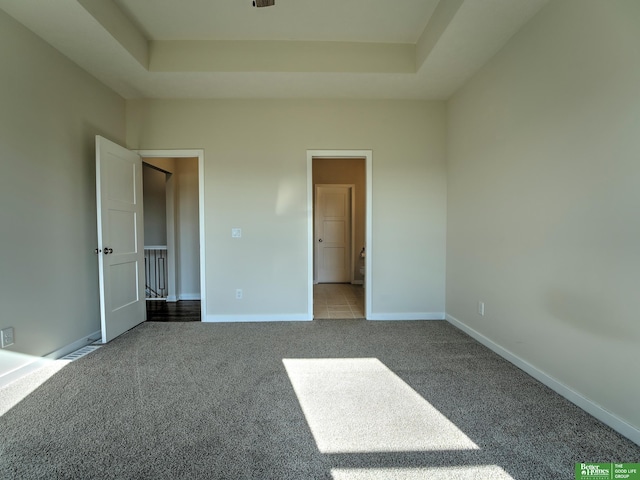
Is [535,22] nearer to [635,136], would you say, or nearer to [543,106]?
[543,106]

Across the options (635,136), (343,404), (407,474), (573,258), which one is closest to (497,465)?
(407,474)

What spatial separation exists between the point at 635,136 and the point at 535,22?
1185 mm

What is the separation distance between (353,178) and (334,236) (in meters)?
1.29

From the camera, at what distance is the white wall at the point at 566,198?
1.48m

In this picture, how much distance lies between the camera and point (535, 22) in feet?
6.61

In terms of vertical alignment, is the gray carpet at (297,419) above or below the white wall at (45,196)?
below

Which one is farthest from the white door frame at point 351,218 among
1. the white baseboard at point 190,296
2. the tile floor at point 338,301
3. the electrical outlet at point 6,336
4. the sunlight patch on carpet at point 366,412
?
the electrical outlet at point 6,336

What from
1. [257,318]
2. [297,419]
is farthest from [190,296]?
[297,419]

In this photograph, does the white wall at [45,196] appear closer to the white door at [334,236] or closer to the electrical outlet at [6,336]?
the electrical outlet at [6,336]

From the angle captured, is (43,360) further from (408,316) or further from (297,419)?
(408,316)

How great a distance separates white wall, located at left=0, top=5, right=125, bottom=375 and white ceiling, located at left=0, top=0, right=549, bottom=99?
0.27 metres

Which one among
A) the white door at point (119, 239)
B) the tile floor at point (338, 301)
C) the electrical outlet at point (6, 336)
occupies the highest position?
the white door at point (119, 239)

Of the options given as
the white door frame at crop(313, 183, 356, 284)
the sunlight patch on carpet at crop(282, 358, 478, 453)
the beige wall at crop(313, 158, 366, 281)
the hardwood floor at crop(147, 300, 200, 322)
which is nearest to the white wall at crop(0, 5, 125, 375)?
the hardwood floor at crop(147, 300, 200, 322)

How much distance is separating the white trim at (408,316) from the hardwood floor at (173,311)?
223 cm
